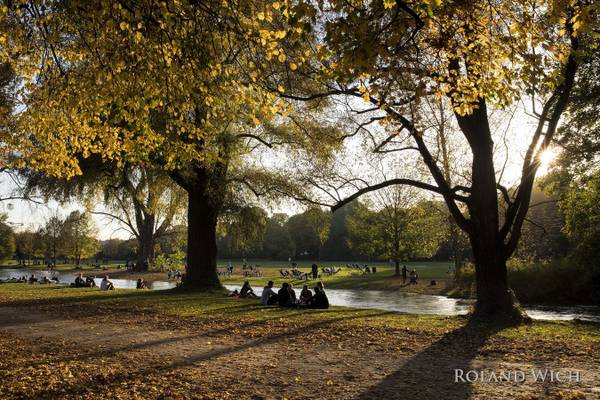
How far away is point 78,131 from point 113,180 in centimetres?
1320

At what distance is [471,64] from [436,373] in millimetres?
6057

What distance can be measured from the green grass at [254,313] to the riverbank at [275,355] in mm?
94

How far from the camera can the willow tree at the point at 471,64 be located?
6281 millimetres

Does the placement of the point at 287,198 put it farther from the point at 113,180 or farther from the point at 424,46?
the point at 424,46

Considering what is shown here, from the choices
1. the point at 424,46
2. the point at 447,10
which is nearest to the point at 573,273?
the point at 424,46

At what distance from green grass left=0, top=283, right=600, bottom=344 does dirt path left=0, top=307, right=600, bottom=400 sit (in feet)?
5.10

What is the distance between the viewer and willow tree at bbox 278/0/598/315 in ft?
20.6

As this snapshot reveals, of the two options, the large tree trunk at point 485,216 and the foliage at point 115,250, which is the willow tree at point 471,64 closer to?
the large tree trunk at point 485,216

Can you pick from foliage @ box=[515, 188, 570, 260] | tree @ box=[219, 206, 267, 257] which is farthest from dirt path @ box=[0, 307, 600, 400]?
foliage @ box=[515, 188, 570, 260]

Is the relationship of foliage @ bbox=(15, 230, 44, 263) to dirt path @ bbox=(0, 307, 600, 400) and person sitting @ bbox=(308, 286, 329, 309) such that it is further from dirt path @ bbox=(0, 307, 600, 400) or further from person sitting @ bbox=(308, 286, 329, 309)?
dirt path @ bbox=(0, 307, 600, 400)

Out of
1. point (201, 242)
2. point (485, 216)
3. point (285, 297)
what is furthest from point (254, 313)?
point (201, 242)

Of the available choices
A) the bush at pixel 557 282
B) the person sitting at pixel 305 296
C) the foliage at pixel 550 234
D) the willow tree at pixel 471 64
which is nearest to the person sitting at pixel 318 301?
the person sitting at pixel 305 296

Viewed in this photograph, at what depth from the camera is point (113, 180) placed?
23984 mm

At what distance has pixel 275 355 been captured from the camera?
9.14m
